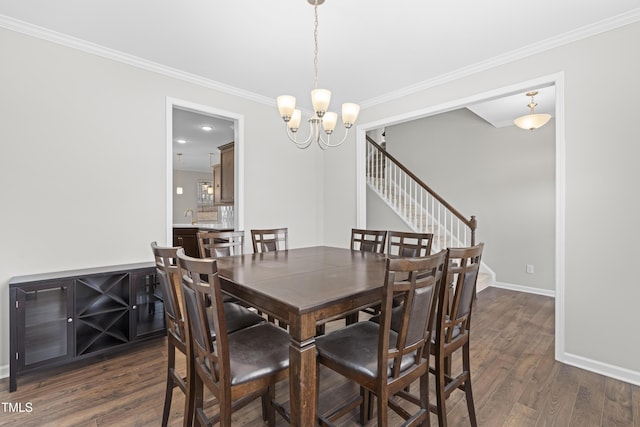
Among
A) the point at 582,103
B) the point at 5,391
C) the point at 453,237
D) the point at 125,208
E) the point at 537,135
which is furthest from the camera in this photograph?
the point at 453,237

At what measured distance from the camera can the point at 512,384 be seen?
7.04ft

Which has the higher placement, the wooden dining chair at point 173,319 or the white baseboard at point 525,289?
the wooden dining chair at point 173,319

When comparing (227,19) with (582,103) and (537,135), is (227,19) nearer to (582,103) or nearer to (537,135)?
(582,103)

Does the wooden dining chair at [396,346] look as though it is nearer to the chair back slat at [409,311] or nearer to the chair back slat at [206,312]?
the chair back slat at [409,311]

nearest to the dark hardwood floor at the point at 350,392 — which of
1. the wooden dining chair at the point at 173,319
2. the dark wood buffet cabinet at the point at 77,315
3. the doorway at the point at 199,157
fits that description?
the dark wood buffet cabinet at the point at 77,315

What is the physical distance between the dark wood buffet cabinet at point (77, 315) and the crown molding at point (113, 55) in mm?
1931

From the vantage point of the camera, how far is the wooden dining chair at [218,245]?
2.49 metres

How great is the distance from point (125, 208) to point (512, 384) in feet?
11.7

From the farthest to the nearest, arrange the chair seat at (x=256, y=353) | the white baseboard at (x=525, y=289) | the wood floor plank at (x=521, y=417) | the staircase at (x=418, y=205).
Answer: the staircase at (x=418, y=205)
the white baseboard at (x=525, y=289)
the wood floor plank at (x=521, y=417)
the chair seat at (x=256, y=353)

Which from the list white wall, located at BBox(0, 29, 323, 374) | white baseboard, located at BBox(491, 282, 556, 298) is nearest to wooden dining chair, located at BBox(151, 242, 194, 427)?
white wall, located at BBox(0, 29, 323, 374)

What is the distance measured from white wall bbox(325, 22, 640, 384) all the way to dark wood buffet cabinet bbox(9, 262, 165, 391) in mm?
3627

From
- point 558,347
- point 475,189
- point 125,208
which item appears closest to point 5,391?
point 125,208

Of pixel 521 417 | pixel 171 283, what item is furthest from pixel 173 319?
pixel 521 417

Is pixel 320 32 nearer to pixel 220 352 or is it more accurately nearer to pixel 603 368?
pixel 220 352
